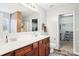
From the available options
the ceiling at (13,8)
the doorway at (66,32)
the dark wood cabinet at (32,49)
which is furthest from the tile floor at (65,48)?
the ceiling at (13,8)

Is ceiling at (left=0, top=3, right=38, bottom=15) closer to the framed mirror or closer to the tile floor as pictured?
the framed mirror

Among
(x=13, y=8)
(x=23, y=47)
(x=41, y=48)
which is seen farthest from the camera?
(x=41, y=48)

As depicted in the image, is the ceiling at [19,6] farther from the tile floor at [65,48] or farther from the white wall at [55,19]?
the tile floor at [65,48]

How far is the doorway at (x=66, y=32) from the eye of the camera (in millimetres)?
1325

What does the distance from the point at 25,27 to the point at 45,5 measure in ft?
1.73

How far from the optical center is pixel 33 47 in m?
1.39

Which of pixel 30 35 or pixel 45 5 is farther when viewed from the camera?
pixel 30 35

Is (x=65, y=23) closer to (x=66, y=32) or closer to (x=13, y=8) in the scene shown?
(x=66, y=32)

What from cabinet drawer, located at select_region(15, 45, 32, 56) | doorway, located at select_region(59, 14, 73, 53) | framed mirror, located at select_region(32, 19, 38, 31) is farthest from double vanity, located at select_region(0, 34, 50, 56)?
doorway, located at select_region(59, 14, 73, 53)

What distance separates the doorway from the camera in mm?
1325

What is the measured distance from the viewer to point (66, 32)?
1.39 meters

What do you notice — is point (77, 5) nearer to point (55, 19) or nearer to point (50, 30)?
point (55, 19)

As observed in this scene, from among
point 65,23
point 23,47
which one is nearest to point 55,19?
point 65,23

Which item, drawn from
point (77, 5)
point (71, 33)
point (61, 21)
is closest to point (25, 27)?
point (61, 21)
